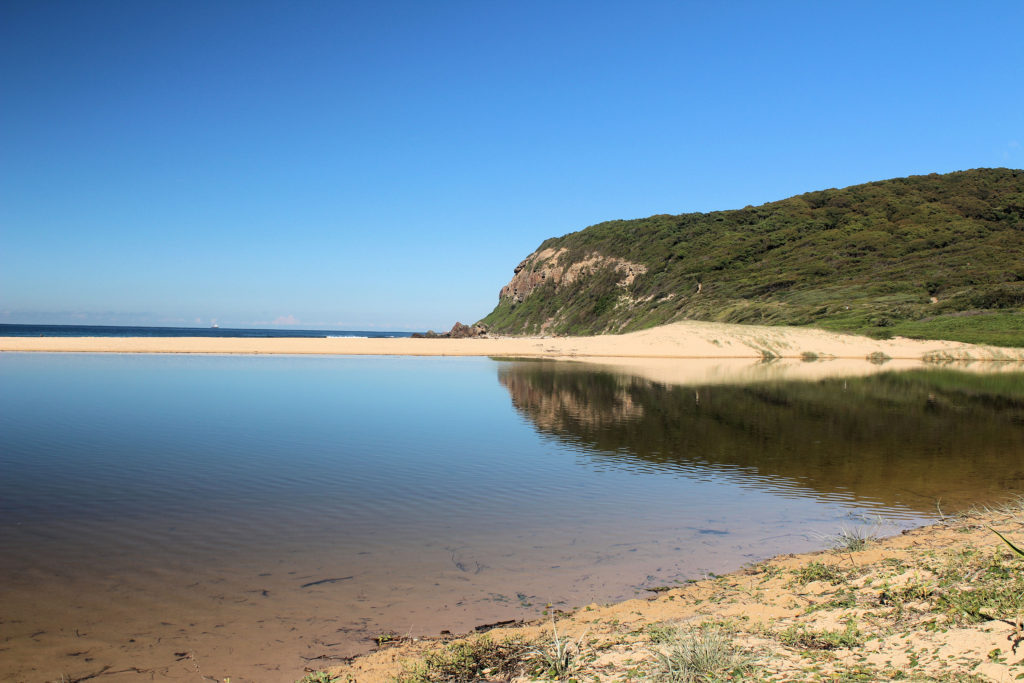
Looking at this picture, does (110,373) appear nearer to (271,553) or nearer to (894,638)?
(271,553)

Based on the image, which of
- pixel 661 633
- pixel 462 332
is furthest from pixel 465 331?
pixel 661 633

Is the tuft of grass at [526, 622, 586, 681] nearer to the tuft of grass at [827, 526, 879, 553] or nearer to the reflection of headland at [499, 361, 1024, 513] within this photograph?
the tuft of grass at [827, 526, 879, 553]

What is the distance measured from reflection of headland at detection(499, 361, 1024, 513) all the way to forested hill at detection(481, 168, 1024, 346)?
1508 inches

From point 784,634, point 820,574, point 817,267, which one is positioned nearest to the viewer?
point 784,634

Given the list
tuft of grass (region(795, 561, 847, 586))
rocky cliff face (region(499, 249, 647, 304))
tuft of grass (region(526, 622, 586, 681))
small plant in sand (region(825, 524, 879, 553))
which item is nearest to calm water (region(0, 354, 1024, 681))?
small plant in sand (region(825, 524, 879, 553))

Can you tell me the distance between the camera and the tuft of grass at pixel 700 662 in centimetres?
508

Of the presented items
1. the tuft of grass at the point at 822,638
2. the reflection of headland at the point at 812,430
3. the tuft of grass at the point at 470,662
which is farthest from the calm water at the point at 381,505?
the tuft of grass at the point at 822,638

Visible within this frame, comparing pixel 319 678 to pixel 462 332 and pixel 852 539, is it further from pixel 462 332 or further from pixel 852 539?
pixel 462 332

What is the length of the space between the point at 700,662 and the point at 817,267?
9700cm

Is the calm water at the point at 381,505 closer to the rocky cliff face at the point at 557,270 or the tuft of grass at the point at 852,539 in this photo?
the tuft of grass at the point at 852,539

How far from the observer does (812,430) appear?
774 inches

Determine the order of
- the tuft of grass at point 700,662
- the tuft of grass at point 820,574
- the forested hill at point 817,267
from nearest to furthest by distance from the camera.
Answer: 1. the tuft of grass at point 700,662
2. the tuft of grass at point 820,574
3. the forested hill at point 817,267

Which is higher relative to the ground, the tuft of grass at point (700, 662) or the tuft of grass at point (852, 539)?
the tuft of grass at point (700, 662)

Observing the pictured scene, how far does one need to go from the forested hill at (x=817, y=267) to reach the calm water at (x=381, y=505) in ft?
172
